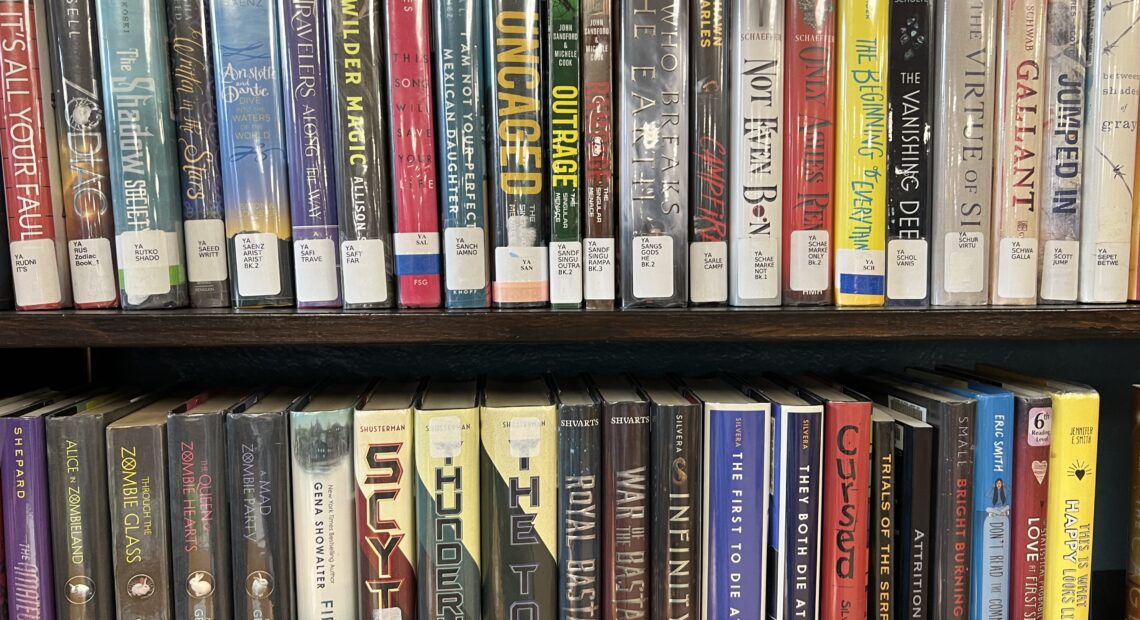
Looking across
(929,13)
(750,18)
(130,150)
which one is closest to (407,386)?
(130,150)

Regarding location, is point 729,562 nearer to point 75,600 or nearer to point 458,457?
point 458,457

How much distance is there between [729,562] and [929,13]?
548 mm

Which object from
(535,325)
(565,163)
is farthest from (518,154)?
(535,325)

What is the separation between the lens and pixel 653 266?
0.66m

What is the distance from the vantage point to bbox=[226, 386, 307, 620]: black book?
2.16ft

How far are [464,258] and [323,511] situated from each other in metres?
0.27

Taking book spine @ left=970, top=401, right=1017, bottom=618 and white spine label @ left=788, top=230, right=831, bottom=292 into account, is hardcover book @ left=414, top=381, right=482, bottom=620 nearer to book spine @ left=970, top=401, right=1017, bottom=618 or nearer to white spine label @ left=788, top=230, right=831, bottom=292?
white spine label @ left=788, top=230, right=831, bottom=292

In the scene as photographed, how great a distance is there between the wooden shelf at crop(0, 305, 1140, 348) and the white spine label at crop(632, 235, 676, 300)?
0.08ft

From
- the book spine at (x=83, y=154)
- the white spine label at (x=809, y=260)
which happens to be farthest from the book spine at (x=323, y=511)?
the white spine label at (x=809, y=260)

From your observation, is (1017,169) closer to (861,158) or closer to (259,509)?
(861,158)

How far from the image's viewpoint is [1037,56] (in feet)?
2.18

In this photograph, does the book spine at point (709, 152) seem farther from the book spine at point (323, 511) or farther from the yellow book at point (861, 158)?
the book spine at point (323, 511)

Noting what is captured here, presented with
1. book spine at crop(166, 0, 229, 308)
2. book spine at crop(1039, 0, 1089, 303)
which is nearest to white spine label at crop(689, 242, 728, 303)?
book spine at crop(1039, 0, 1089, 303)

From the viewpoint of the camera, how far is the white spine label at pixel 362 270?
650 millimetres
